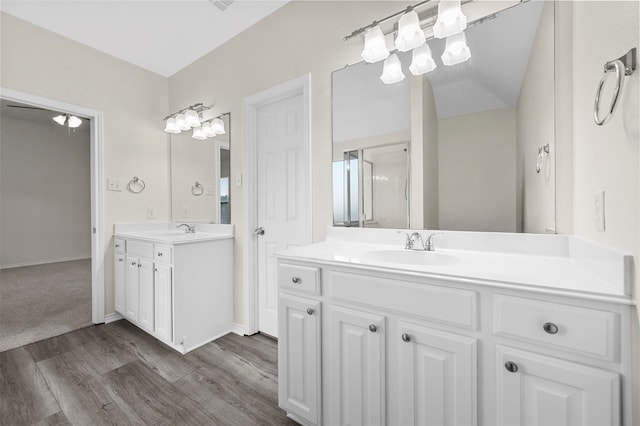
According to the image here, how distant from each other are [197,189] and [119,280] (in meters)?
1.12

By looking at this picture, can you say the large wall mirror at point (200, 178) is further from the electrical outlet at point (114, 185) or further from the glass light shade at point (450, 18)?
the glass light shade at point (450, 18)

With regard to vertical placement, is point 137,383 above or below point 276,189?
below

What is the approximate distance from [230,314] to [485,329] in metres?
2.11

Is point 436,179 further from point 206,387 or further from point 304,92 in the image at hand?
point 206,387

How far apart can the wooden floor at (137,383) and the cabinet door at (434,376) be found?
0.74m

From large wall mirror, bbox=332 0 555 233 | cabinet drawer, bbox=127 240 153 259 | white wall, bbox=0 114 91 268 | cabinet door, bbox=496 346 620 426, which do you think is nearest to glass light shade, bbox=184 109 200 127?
cabinet drawer, bbox=127 240 153 259

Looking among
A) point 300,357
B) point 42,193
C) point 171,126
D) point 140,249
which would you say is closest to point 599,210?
point 300,357

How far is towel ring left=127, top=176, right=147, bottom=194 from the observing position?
286cm

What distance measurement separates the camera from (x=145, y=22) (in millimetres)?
2314

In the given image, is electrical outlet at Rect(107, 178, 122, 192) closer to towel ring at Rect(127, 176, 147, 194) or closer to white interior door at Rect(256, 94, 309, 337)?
towel ring at Rect(127, 176, 147, 194)

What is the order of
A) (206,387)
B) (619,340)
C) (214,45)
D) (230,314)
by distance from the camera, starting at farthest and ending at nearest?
(214,45) < (230,314) < (206,387) < (619,340)

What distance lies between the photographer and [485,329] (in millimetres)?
894

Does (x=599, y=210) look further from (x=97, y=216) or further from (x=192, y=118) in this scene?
(x=97, y=216)

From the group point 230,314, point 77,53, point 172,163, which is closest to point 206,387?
point 230,314
